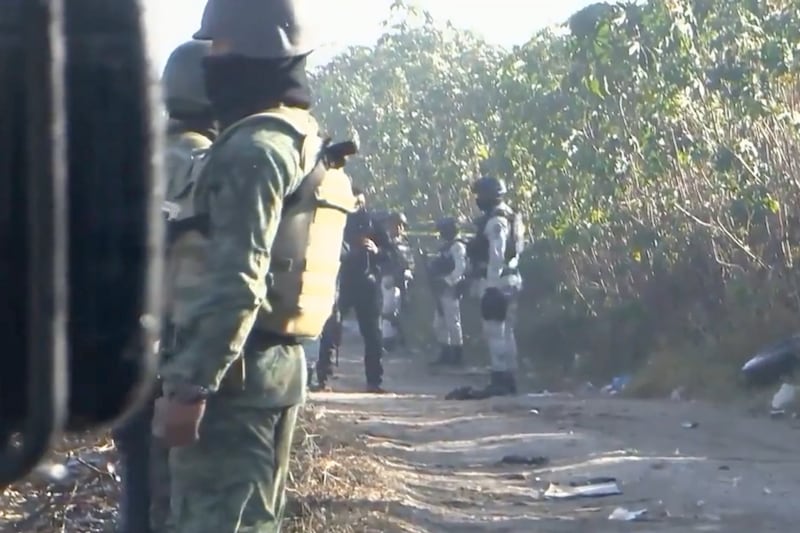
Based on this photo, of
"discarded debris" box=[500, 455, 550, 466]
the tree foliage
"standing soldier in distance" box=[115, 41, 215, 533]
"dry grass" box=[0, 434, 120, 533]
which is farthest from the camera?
the tree foliage

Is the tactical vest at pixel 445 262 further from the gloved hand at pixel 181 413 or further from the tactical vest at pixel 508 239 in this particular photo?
the gloved hand at pixel 181 413

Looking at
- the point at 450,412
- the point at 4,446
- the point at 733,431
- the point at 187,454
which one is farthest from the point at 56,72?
the point at 450,412

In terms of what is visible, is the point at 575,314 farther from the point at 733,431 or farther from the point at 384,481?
the point at 384,481

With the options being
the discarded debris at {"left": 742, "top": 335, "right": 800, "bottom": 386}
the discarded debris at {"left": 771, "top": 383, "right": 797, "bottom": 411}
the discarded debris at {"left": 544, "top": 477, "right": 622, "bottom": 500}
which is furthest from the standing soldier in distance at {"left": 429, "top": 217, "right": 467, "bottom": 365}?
the discarded debris at {"left": 544, "top": 477, "right": 622, "bottom": 500}

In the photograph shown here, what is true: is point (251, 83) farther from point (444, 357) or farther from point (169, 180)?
point (444, 357)

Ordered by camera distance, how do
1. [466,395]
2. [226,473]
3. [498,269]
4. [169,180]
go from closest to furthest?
[226,473] < [169,180] < [498,269] < [466,395]

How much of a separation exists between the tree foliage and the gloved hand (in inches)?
438

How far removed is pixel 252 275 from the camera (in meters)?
4.57

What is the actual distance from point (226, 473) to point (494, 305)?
1003cm

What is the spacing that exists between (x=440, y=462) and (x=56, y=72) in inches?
369

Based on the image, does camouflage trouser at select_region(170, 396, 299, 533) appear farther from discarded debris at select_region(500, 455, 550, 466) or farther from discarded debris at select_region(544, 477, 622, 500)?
discarded debris at select_region(500, 455, 550, 466)

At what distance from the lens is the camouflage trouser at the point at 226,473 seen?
15.7 feet

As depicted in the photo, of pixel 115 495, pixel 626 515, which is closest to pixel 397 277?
pixel 626 515

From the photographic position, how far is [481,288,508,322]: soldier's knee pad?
1457 centimetres
